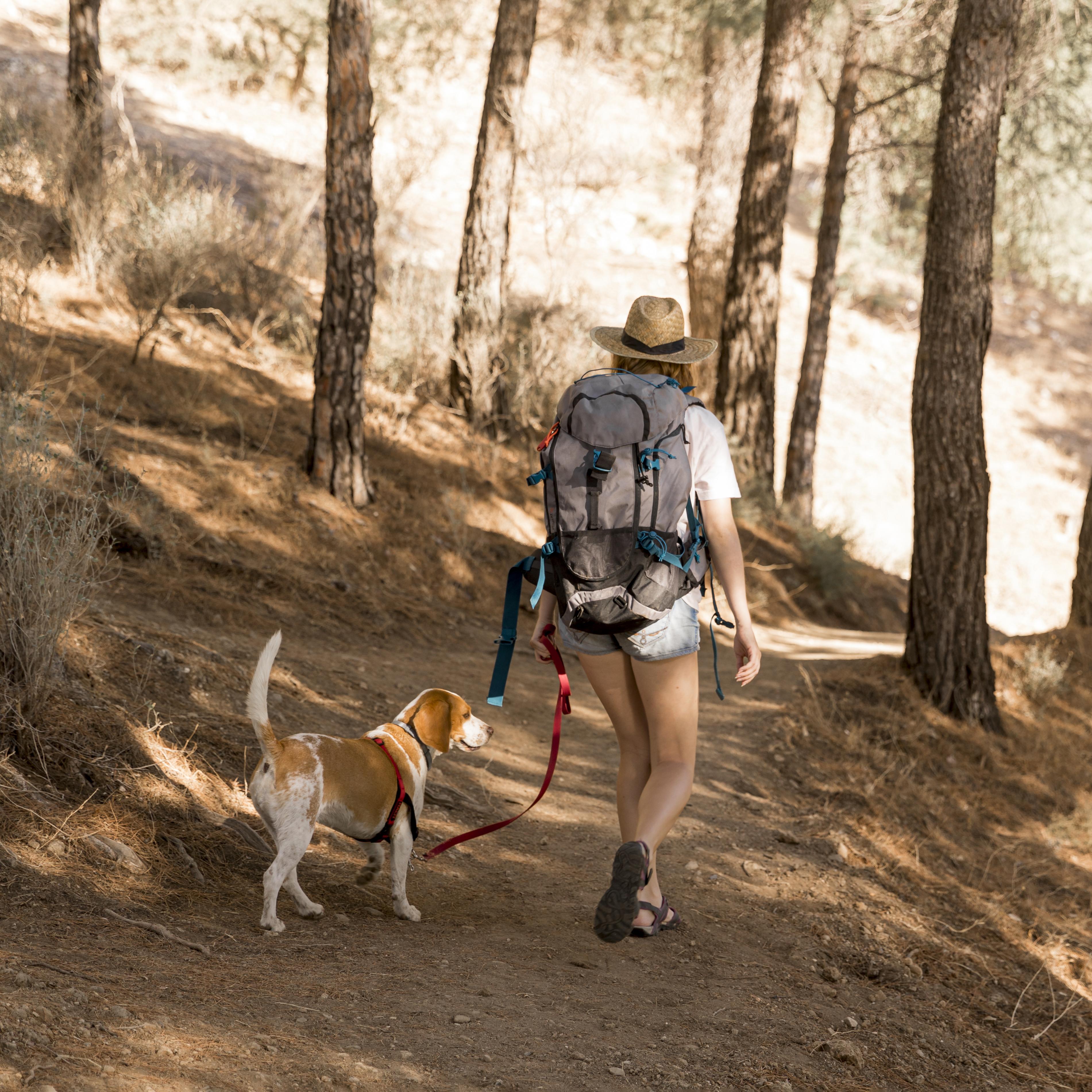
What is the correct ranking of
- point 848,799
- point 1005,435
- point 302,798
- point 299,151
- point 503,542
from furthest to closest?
point 1005,435 < point 299,151 < point 503,542 < point 848,799 < point 302,798

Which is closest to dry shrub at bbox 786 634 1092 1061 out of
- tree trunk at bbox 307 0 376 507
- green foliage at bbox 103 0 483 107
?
tree trunk at bbox 307 0 376 507

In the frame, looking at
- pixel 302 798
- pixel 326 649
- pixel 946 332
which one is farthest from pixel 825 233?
pixel 302 798

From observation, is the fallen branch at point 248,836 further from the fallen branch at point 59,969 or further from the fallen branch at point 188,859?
the fallen branch at point 59,969

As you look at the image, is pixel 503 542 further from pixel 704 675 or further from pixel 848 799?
pixel 848 799

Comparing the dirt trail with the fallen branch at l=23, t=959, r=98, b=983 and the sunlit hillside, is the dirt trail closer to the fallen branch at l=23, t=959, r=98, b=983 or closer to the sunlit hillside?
the fallen branch at l=23, t=959, r=98, b=983

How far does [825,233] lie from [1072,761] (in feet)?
28.3

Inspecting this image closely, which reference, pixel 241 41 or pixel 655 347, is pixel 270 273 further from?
pixel 241 41

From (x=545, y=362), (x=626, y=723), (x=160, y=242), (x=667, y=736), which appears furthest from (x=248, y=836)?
(x=545, y=362)

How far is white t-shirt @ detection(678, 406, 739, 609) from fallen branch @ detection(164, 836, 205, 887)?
188 centimetres

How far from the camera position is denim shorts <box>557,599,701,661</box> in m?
3.29

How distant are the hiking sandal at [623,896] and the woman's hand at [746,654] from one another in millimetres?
605

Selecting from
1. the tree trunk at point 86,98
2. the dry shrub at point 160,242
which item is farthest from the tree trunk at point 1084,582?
the tree trunk at point 86,98

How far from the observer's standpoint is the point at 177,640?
5270 millimetres

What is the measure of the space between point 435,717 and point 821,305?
11952 millimetres
